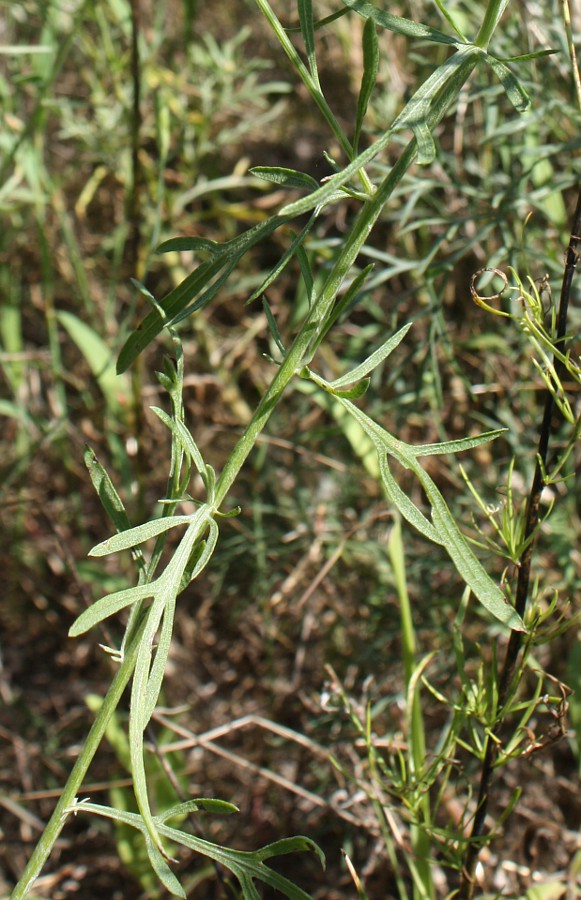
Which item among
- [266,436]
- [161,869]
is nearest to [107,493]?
[161,869]

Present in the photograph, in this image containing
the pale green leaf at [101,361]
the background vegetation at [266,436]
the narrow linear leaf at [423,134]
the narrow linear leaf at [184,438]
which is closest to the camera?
the narrow linear leaf at [423,134]

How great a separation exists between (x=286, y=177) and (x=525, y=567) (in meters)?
0.44

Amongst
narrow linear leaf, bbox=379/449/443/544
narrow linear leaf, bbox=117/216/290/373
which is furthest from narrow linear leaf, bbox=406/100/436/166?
narrow linear leaf, bbox=379/449/443/544

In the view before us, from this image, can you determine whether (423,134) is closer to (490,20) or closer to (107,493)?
(490,20)

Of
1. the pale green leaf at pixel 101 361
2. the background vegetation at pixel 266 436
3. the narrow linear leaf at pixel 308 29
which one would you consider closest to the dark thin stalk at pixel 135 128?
the background vegetation at pixel 266 436

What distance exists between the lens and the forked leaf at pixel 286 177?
74cm

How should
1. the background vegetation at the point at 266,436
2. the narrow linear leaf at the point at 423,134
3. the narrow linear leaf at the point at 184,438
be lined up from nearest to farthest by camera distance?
the narrow linear leaf at the point at 423,134
the narrow linear leaf at the point at 184,438
the background vegetation at the point at 266,436

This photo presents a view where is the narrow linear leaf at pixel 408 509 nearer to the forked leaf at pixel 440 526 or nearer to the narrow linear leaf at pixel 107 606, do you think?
the forked leaf at pixel 440 526

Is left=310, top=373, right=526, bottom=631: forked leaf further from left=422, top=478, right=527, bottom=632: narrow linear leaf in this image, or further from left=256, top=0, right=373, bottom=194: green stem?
left=256, top=0, right=373, bottom=194: green stem

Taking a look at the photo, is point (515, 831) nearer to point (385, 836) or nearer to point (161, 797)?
point (385, 836)

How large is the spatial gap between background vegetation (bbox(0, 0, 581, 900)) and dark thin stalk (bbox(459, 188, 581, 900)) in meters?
0.28

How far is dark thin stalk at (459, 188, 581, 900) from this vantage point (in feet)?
2.84

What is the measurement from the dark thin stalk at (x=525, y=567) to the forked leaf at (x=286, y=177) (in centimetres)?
26

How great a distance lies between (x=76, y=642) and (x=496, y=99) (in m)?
1.35
